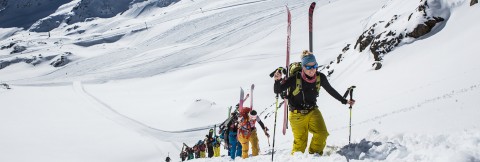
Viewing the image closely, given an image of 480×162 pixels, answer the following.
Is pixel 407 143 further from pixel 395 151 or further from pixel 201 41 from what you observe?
pixel 201 41

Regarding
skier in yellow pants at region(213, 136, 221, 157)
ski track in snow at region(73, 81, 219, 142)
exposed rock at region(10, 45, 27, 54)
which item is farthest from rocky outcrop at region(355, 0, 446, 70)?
exposed rock at region(10, 45, 27, 54)

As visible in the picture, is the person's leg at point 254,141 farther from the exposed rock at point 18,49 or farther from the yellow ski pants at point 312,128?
the exposed rock at point 18,49

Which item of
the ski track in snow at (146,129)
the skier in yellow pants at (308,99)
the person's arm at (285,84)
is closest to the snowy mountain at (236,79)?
the ski track in snow at (146,129)

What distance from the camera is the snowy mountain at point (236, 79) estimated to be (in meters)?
8.70

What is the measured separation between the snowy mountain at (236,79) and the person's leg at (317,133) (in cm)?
28

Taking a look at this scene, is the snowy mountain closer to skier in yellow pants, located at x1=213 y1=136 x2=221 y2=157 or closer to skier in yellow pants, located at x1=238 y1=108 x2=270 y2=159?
skier in yellow pants, located at x1=238 y1=108 x2=270 y2=159

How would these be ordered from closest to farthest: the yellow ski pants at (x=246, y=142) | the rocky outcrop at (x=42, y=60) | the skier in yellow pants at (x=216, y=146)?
the yellow ski pants at (x=246, y=142) → the skier in yellow pants at (x=216, y=146) → the rocky outcrop at (x=42, y=60)

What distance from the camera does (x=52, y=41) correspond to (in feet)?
469

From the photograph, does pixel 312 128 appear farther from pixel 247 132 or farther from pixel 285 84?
pixel 247 132

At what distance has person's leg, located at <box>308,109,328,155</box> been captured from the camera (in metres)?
6.86

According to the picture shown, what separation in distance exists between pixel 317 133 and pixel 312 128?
0.13 metres

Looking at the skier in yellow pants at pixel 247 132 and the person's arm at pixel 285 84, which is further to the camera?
the skier in yellow pants at pixel 247 132

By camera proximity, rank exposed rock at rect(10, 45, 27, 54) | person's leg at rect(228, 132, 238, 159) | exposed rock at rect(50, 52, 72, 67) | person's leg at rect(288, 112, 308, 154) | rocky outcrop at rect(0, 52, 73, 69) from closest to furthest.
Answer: person's leg at rect(288, 112, 308, 154) → person's leg at rect(228, 132, 238, 159) → exposed rock at rect(50, 52, 72, 67) → rocky outcrop at rect(0, 52, 73, 69) → exposed rock at rect(10, 45, 27, 54)

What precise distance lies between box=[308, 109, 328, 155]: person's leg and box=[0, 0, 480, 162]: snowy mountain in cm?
28
